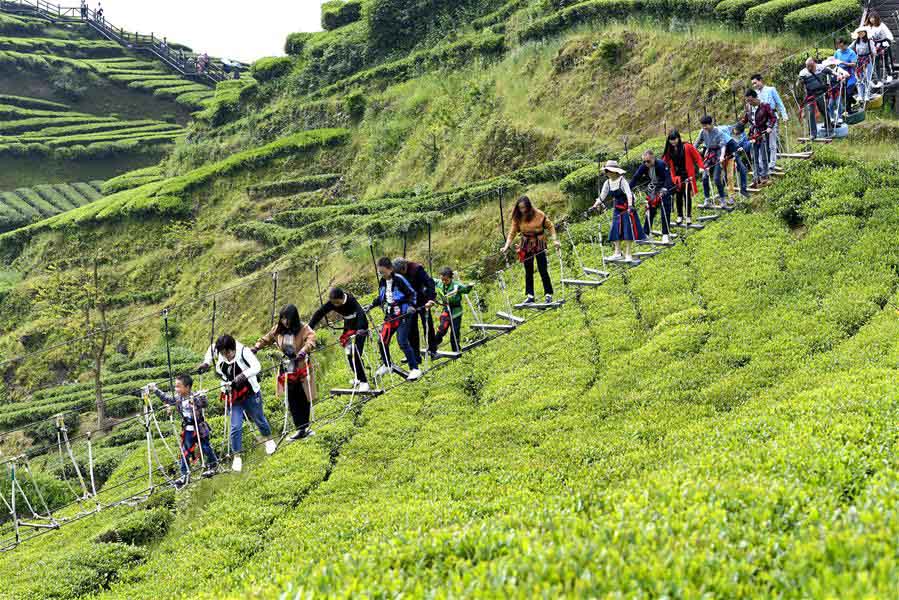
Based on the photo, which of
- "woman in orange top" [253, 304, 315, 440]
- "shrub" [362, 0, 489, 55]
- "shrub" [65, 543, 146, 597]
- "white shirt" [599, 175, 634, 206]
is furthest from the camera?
"shrub" [362, 0, 489, 55]

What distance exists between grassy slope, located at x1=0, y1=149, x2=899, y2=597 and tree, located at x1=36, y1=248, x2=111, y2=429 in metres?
17.4

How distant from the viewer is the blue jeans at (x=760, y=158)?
14.7 meters

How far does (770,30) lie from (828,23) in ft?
6.87

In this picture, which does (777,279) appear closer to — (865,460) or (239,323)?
(865,460)

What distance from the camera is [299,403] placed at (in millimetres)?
10250

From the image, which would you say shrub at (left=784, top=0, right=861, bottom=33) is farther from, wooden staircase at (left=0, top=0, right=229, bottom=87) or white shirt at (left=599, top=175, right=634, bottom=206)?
wooden staircase at (left=0, top=0, right=229, bottom=87)

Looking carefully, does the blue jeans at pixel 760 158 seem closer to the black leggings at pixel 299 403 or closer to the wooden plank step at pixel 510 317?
the wooden plank step at pixel 510 317

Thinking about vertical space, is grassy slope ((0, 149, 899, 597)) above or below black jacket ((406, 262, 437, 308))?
below

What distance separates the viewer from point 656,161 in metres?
13.0

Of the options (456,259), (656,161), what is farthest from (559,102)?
(656,161)

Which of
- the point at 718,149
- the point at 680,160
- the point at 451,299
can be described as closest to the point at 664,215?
the point at 680,160

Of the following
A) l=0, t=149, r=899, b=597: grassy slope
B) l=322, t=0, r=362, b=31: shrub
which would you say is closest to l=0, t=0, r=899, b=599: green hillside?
l=0, t=149, r=899, b=597: grassy slope

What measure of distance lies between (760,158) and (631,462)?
7486mm

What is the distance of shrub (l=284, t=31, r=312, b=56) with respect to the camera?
44.7m
